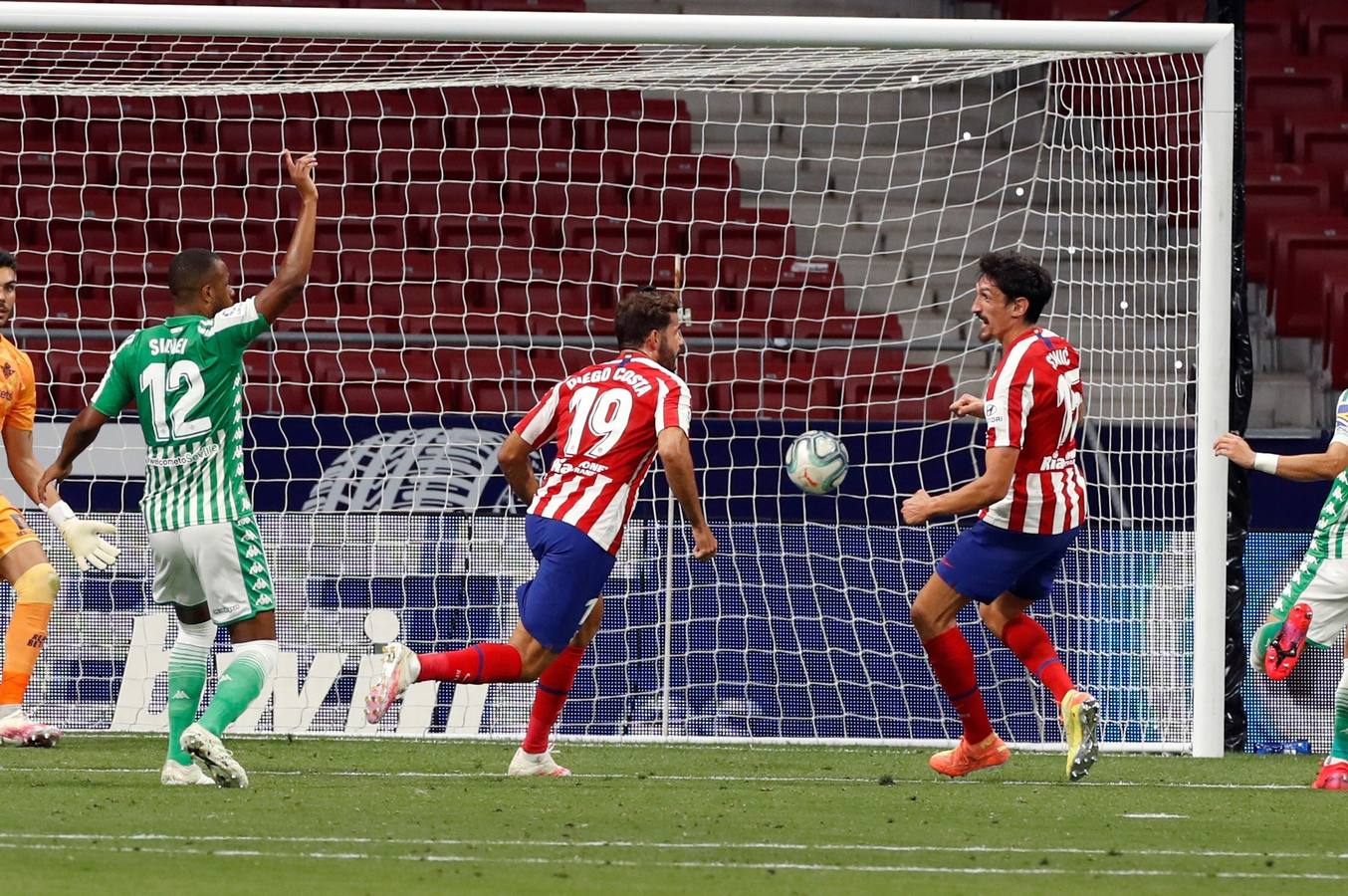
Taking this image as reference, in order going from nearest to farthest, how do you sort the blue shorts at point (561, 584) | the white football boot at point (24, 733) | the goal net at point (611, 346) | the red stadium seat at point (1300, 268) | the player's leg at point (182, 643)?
the player's leg at point (182, 643)
the blue shorts at point (561, 584)
the white football boot at point (24, 733)
the goal net at point (611, 346)
the red stadium seat at point (1300, 268)

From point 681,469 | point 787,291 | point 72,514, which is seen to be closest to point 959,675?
point 681,469

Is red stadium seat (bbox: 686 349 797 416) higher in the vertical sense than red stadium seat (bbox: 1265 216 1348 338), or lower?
lower

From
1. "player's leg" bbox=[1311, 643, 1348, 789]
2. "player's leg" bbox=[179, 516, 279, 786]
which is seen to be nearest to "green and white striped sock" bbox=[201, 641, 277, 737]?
"player's leg" bbox=[179, 516, 279, 786]

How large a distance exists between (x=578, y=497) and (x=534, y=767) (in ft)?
3.59

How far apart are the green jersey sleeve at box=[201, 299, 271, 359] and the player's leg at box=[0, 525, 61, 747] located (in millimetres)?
2080

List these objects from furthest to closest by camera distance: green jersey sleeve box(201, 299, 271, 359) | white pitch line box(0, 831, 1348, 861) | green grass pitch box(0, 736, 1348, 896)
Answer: green jersey sleeve box(201, 299, 271, 359)
white pitch line box(0, 831, 1348, 861)
green grass pitch box(0, 736, 1348, 896)

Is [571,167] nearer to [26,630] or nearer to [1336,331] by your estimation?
[1336,331]

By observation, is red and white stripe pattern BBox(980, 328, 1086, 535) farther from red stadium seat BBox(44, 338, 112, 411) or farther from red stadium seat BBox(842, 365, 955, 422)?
red stadium seat BBox(44, 338, 112, 411)

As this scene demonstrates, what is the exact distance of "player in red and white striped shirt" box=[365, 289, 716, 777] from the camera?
21.0ft

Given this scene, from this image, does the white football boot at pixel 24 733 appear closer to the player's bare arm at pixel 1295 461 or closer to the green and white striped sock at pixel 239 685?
the green and white striped sock at pixel 239 685

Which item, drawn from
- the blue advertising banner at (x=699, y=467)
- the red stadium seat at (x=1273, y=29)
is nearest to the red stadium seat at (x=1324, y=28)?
the red stadium seat at (x=1273, y=29)

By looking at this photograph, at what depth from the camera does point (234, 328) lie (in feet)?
20.2

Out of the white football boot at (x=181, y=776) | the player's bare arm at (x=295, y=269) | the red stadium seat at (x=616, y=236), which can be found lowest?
the white football boot at (x=181, y=776)

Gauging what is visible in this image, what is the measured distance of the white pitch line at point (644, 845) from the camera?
4.91m
